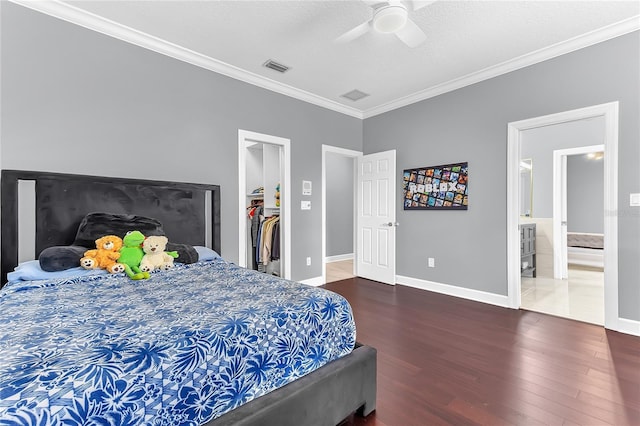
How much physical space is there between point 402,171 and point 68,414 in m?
4.30

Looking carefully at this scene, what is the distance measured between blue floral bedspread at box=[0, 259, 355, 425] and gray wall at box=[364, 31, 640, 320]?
107 inches

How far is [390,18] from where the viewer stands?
6.89ft

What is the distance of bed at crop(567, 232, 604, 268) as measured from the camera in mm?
5570

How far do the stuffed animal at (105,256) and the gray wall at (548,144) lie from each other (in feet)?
17.6

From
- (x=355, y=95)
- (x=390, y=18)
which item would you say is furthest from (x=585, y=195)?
(x=390, y=18)

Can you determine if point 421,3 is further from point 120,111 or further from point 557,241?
point 557,241

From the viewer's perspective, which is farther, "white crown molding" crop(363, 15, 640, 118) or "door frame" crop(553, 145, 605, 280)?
"door frame" crop(553, 145, 605, 280)

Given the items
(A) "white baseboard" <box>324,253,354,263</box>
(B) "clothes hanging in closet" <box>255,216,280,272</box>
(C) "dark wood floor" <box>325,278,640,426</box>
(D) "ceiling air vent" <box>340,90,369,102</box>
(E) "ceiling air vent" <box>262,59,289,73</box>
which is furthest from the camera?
(A) "white baseboard" <box>324,253,354,263</box>

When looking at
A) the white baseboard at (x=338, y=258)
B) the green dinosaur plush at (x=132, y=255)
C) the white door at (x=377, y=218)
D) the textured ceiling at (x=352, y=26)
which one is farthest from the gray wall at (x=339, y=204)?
the green dinosaur plush at (x=132, y=255)

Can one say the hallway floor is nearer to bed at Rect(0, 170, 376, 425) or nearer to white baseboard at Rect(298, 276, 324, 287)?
white baseboard at Rect(298, 276, 324, 287)

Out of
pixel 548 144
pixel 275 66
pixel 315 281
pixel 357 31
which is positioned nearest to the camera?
pixel 357 31

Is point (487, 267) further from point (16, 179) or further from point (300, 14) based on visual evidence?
point (16, 179)

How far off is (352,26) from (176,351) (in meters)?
2.84

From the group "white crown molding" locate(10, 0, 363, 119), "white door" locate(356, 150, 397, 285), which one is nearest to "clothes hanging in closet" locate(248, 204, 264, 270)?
"white door" locate(356, 150, 397, 285)
